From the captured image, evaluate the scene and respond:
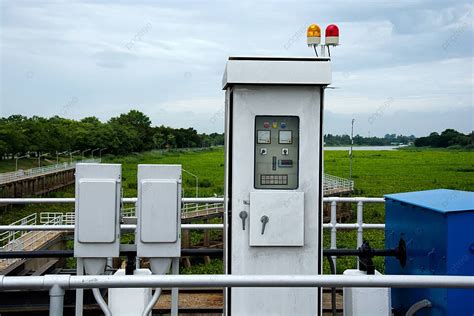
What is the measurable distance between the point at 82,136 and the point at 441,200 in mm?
83514

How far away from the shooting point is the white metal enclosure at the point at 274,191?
12.2ft

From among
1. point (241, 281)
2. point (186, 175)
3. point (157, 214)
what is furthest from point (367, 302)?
point (186, 175)

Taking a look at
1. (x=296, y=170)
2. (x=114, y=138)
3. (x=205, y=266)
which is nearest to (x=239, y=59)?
(x=296, y=170)

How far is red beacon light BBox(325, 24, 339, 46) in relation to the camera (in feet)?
12.5

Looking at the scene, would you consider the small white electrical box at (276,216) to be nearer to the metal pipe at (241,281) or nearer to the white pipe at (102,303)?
the white pipe at (102,303)

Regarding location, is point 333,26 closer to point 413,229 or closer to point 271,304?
point 413,229

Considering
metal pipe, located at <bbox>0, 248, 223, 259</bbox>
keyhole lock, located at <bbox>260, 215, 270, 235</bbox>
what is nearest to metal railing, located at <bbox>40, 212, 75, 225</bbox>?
metal pipe, located at <bbox>0, 248, 223, 259</bbox>

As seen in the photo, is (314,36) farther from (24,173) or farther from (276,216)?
(24,173)

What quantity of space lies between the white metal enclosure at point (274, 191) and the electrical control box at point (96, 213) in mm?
830

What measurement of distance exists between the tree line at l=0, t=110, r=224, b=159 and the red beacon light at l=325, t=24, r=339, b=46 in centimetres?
6480

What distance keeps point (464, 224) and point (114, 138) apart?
78.3 m

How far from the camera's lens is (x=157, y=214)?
3314 millimetres

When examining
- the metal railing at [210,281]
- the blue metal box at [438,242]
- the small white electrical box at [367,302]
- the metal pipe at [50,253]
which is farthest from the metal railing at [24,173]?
the metal railing at [210,281]

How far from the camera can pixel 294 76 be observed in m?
3.67
